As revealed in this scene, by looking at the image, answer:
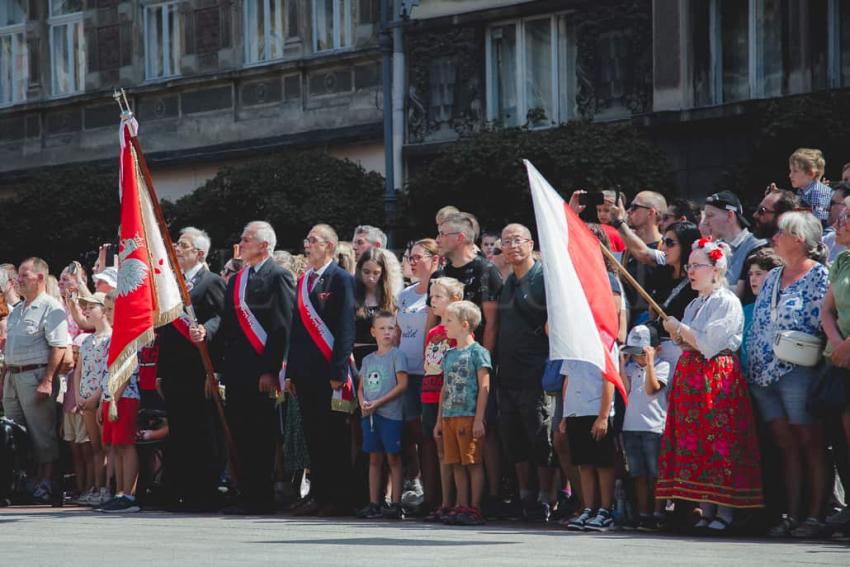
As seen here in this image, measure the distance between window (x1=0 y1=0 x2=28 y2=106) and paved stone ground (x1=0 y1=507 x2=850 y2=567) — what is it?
2018 cm

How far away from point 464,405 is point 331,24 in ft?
52.3

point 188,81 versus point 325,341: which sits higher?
point 188,81

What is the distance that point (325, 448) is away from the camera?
1445 cm

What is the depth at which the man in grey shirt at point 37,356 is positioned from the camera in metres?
16.5

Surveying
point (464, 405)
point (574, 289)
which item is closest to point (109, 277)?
point (464, 405)

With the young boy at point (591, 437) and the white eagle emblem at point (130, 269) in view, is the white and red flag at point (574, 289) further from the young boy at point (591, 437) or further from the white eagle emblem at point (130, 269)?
the white eagle emblem at point (130, 269)

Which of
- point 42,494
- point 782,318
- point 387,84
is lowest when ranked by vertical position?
point 42,494

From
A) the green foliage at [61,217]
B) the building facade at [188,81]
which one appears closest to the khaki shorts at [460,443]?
the building facade at [188,81]

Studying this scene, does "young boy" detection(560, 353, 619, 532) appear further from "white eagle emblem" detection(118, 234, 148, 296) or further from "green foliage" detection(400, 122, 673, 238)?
"green foliage" detection(400, 122, 673, 238)

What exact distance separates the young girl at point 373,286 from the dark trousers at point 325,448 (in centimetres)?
64

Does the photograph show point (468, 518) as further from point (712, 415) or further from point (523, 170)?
point (523, 170)

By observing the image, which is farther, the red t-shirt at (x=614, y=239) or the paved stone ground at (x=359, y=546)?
the red t-shirt at (x=614, y=239)

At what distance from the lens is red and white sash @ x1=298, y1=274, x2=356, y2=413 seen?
566 inches

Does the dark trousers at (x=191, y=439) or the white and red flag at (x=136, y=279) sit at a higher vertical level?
the white and red flag at (x=136, y=279)
